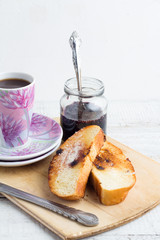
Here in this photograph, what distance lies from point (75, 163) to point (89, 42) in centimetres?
161

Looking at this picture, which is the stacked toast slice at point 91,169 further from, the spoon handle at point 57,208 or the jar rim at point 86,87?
the jar rim at point 86,87

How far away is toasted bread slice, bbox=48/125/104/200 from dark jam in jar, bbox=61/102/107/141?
3.4 inches

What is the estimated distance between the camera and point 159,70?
129 inches

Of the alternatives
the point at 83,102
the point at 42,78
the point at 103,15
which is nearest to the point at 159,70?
the point at 103,15

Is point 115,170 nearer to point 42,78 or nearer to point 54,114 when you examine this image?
point 54,114

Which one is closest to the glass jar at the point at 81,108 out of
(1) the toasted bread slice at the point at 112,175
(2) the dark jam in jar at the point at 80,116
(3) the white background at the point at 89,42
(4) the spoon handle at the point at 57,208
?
(2) the dark jam in jar at the point at 80,116

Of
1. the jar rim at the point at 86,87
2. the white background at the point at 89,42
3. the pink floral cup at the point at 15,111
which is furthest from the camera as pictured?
the white background at the point at 89,42

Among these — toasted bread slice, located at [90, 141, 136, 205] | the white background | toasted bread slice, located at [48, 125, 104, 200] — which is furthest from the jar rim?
the white background

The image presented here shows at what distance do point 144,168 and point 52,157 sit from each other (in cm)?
46

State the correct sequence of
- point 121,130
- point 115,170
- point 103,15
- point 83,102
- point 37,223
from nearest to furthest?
1. point 37,223
2. point 115,170
3. point 83,102
4. point 121,130
5. point 103,15

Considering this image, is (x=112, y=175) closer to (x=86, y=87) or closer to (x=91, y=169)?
(x=91, y=169)

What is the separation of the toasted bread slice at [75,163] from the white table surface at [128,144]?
0.18 metres

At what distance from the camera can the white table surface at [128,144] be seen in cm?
150

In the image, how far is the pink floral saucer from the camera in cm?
177
